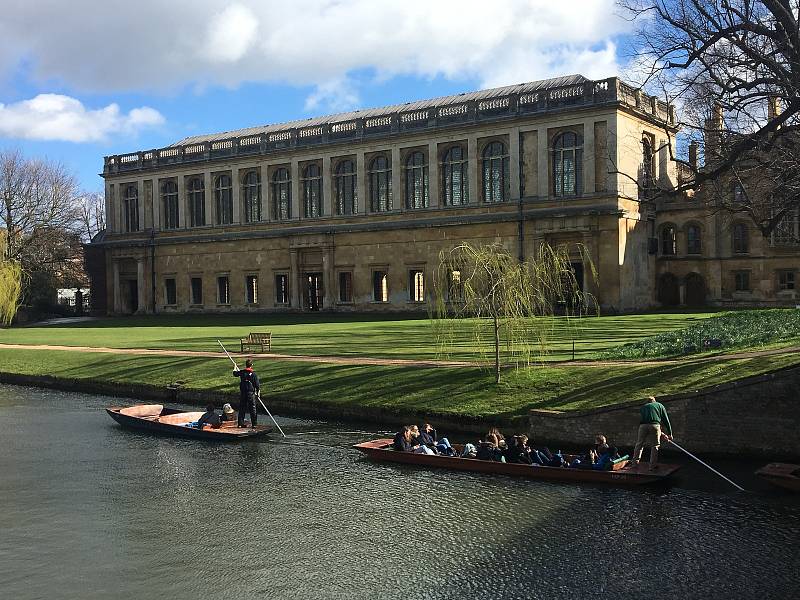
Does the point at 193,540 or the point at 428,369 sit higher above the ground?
the point at 428,369

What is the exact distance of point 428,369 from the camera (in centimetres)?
2605

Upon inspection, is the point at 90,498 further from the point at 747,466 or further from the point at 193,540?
the point at 747,466

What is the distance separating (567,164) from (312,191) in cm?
2039

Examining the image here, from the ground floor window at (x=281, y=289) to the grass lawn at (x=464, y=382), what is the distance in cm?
3088

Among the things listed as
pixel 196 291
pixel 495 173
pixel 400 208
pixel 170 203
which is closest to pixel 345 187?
pixel 400 208

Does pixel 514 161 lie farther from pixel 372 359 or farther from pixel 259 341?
pixel 372 359

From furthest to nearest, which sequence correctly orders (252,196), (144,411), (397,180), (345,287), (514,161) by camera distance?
(252,196) → (345,287) → (397,180) → (514,161) → (144,411)

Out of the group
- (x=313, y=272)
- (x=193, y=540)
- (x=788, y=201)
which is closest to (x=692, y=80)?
(x=788, y=201)

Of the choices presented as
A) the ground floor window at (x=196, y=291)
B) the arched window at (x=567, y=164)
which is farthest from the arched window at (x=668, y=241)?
the ground floor window at (x=196, y=291)

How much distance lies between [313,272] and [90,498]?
45066mm

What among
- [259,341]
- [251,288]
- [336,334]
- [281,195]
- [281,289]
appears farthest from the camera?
[251,288]

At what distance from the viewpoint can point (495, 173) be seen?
174 ft

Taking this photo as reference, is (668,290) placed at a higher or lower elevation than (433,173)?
lower

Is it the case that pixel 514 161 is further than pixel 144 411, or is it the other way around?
pixel 514 161
